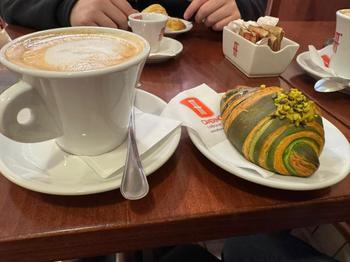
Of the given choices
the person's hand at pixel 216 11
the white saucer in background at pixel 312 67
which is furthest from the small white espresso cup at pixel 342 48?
the person's hand at pixel 216 11

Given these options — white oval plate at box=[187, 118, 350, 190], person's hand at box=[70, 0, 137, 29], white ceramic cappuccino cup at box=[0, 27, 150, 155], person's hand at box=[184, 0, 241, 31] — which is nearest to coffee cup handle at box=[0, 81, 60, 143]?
white ceramic cappuccino cup at box=[0, 27, 150, 155]

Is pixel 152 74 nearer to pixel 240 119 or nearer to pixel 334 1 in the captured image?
pixel 240 119

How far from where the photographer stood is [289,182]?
323 mm

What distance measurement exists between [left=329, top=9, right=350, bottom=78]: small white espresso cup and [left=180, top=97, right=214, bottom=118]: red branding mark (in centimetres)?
33

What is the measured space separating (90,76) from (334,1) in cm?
225

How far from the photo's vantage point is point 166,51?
693 mm

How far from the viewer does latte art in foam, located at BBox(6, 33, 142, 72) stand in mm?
334

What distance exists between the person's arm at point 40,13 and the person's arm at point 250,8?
1.57ft

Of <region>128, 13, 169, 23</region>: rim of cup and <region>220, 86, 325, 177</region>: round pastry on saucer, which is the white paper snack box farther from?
<region>220, 86, 325, 177</region>: round pastry on saucer

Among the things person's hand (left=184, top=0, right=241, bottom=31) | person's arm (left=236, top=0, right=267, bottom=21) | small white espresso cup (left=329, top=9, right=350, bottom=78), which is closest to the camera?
small white espresso cup (left=329, top=9, right=350, bottom=78)

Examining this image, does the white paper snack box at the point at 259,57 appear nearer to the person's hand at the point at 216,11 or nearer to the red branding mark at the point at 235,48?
the red branding mark at the point at 235,48

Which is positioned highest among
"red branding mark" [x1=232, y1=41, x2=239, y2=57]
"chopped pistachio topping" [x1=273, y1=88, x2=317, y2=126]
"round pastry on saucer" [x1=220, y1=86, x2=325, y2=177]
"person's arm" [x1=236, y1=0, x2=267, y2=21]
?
"chopped pistachio topping" [x1=273, y1=88, x2=317, y2=126]

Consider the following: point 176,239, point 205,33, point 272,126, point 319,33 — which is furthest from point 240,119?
point 319,33

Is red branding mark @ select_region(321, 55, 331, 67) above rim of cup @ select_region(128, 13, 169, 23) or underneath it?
underneath
